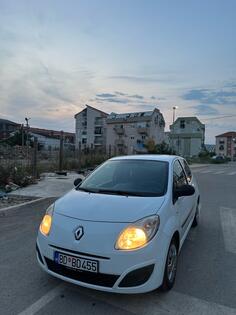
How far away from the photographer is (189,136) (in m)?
87.3

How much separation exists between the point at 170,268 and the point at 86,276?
1065 mm

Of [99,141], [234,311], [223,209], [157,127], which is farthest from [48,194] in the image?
[99,141]

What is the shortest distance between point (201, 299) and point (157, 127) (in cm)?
7521

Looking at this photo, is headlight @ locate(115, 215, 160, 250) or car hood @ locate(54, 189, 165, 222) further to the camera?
car hood @ locate(54, 189, 165, 222)

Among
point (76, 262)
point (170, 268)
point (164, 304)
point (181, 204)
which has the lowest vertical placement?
point (164, 304)

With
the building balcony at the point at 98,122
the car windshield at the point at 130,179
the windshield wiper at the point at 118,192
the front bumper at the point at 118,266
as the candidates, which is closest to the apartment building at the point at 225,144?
the building balcony at the point at 98,122

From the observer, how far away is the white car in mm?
3146

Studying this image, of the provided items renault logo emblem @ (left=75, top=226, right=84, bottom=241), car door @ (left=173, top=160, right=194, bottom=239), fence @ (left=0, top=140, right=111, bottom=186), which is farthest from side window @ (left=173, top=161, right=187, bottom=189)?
fence @ (left=0, top=140, right=111, bottom=186)

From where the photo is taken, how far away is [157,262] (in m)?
3.27

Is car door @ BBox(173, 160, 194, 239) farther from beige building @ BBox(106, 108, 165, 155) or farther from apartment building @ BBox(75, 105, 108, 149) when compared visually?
apartment building @ BBox(75, 105, 108, 149)

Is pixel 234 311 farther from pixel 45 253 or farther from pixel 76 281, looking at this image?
pixel 45 253

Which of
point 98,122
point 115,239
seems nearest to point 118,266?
point 115,239

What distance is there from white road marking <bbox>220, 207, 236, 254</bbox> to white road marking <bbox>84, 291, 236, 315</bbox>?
1.97 m

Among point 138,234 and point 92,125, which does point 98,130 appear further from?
point 138,234
